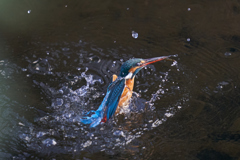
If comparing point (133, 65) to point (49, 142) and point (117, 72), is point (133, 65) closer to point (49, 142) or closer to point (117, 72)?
point (117, 72)

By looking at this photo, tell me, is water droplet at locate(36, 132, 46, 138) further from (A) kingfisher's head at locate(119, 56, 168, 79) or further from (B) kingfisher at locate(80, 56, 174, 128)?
(A) kingfisher's head at locate(119, 56, 168, 79)

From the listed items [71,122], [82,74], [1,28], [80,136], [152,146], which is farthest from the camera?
[1,28]

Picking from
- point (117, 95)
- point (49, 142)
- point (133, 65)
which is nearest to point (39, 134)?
point (49, 142)

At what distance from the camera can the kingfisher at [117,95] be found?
307cm

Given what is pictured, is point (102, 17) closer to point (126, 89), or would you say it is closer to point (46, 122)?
point (126, 89)

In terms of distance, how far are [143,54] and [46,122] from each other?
1393 millimetres

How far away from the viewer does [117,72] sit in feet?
12.0

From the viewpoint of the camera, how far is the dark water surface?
9.10 ft

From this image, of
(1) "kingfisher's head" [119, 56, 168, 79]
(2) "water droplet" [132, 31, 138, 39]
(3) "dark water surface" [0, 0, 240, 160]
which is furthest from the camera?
(2) "water droplet" [132, 31, 138, 39]

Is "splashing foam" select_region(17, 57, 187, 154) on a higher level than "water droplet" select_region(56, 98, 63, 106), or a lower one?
lower

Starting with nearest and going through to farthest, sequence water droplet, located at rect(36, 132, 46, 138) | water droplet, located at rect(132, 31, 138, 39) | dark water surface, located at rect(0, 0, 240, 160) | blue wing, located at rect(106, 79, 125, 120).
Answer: dark water surface, located at rect(0, 0, 240, 160)
water droplet, located at rect(36, 132, 46, 138)
blue wing, located at rect(106, 79, 125, 120)
water droplet, located at rect(132, 31, 138, 39)

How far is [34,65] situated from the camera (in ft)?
12.0

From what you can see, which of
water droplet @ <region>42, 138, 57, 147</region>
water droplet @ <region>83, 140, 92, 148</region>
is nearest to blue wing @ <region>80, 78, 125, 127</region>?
water droplet @ <region>83, 140, 92, 148</region>

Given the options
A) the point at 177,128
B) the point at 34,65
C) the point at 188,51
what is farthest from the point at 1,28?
the point at 177,128
